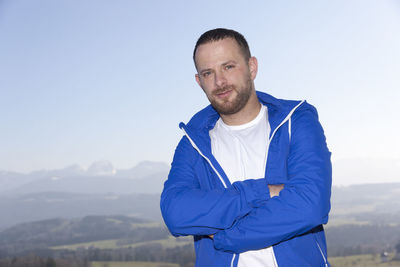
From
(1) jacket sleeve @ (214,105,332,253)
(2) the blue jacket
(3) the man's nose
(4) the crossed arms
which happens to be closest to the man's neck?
(2) the blue jacket

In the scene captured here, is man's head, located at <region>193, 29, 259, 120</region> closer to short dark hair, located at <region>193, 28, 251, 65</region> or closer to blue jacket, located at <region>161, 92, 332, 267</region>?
short dark hair, located at <region>193, 28, 251, 65</region>

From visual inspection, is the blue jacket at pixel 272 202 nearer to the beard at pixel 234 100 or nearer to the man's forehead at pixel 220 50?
the beard at pixel 234 100

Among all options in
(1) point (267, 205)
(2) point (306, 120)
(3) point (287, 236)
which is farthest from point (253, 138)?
(3) point (287, 236)

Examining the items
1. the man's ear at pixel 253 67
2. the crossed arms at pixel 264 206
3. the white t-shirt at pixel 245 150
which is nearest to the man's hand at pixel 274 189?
the crossed arms at pixel 264 206

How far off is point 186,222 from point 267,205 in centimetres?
56

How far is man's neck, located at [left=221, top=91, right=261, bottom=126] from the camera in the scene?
2865 millimetres

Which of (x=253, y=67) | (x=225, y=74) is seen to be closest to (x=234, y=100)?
(x=225, y=74)

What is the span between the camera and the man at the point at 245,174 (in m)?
2.35

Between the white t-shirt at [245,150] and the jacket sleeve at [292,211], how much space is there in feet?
0.50

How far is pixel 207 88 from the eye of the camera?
278 cm

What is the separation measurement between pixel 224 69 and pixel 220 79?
0.09 meters

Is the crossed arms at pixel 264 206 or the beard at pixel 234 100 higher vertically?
the beard at pixel 234 100

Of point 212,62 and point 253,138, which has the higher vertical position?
point 212,62

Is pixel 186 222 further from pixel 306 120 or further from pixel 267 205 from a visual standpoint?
pixel 306 120
